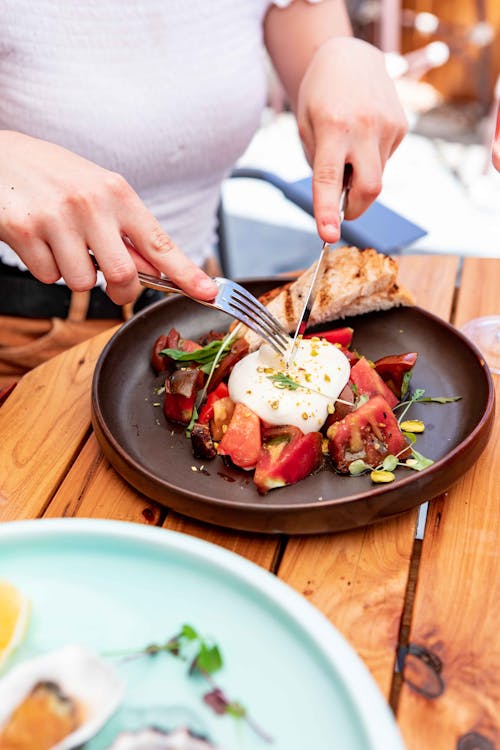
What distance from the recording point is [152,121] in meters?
1.75

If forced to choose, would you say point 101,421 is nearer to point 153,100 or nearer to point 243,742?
point 243,742

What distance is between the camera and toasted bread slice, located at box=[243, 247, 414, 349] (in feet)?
4.87

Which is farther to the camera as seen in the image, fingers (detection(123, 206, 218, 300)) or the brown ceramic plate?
fingers (detection(123, 206, 218, 300))

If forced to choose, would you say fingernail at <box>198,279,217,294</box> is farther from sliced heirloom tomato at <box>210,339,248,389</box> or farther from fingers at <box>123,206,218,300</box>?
sliced heirloom tomato at <box>210,339,248,389</box>

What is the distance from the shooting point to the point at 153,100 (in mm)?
1749

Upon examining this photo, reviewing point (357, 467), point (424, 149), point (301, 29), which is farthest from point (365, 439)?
point (424, 149)

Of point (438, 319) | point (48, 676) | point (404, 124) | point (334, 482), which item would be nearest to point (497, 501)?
Answer: point (334, 482)

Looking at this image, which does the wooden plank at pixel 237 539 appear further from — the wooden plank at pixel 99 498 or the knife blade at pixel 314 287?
the knife blade at pixel 314 287

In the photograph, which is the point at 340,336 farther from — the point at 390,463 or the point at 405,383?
the point at 390,463

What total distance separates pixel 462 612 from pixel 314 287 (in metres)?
0.70

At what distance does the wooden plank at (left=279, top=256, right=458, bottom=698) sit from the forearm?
119 centimetres

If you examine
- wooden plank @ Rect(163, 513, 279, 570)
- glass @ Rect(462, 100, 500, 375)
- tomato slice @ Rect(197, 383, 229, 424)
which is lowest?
glass @ Rect(462, 100, 500, 375)

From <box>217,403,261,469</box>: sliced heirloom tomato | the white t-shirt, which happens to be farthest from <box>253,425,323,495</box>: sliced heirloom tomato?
the white t-shirt

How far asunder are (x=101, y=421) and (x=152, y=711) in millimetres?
497
